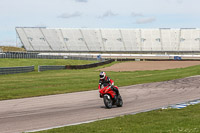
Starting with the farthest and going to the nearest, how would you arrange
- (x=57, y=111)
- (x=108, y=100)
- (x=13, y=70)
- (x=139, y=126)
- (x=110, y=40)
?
(x=110, y=40)
(x=13, y=70)
(x=108, y=100)
(x=57, y=111)
(x=139, y=126)

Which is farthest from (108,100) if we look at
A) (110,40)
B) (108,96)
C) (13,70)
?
(110,40)

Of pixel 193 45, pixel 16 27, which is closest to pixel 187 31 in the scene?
pixel 193 45

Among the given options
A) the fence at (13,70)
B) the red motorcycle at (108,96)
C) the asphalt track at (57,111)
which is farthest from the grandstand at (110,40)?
the red motorcycle at (108,96)

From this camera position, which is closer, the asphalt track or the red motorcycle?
the asphalt track

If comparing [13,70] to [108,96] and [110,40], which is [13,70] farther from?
[110,40]

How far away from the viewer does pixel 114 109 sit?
1545 cm

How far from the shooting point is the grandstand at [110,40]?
109 m

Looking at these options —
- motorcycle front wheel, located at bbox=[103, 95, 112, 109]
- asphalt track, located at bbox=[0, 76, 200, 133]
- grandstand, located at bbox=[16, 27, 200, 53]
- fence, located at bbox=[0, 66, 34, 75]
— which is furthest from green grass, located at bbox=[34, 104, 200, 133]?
grandstand, located at bbox=[16, 27, 200, 53]

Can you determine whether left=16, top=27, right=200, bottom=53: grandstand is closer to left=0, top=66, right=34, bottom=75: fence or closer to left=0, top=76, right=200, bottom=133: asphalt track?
left=0, top=66, right=34, bottom=75: fence

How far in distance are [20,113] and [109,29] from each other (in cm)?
10762

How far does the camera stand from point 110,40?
4510 inches

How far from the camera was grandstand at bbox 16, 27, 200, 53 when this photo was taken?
10888 cm

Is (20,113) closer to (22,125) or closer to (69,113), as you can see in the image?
(69,113)

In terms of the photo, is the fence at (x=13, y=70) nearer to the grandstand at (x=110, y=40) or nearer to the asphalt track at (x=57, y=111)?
the asphalt track at (x=57, y=111)
